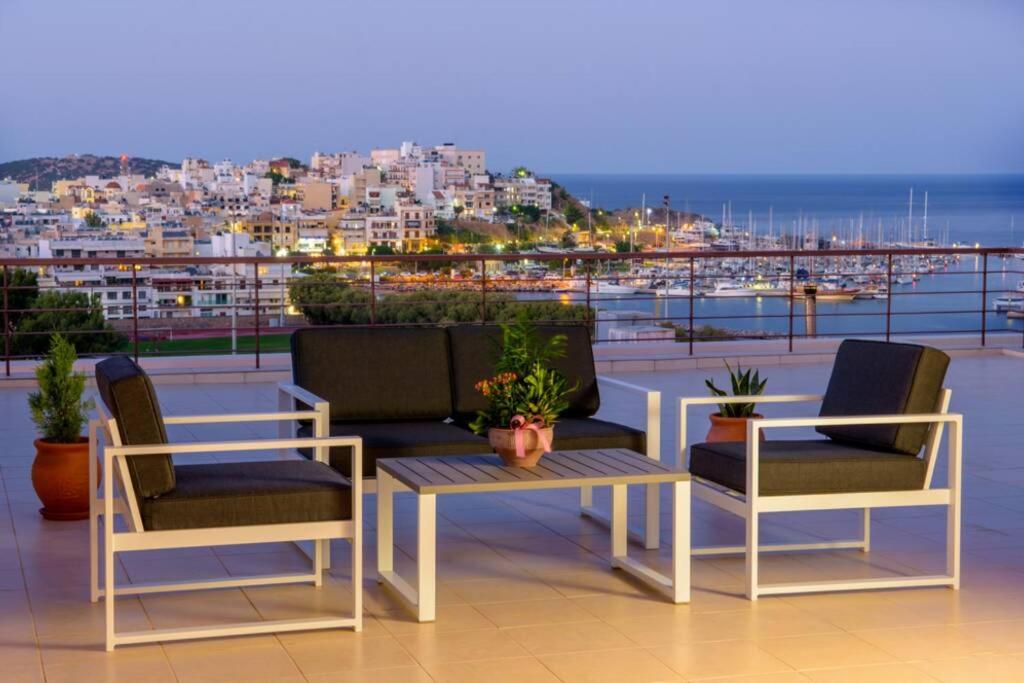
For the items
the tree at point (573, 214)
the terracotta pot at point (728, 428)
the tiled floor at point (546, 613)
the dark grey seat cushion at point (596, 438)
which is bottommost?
the tiled floor at point (546, 613)

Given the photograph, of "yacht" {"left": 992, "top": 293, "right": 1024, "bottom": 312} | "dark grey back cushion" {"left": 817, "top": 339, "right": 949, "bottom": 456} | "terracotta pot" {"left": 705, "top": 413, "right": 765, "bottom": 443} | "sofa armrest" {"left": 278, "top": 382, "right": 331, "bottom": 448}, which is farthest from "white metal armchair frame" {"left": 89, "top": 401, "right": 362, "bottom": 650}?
"yacht" {"left": 992, "top": 293, "right": 1024, "bottom": 312}

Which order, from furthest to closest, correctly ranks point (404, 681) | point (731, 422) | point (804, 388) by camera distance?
point (804, 388) < point (731, 422) < point (404, 681)

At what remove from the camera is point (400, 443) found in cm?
494

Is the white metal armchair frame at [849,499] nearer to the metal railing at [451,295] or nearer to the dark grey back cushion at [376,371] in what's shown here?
the metal railing at [451,295]

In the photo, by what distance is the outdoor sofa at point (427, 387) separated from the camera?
5116mm

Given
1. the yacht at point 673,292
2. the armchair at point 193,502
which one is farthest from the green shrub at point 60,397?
the yacht at point 673,292

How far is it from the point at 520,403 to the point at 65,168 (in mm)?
22179

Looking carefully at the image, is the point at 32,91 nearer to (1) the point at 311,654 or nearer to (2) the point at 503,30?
(2) the point at 503,30

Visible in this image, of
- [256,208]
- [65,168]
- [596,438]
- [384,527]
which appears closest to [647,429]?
[596,438]

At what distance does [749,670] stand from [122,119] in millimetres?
22662

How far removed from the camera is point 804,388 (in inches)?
369

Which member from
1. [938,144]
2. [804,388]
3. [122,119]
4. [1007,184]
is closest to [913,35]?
[938,144]

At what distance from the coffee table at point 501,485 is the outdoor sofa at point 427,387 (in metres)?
0.40

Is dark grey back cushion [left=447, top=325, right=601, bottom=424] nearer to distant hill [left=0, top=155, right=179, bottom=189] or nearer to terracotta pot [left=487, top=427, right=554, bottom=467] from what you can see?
terracotta pot [left=487, top=427, right=554, bottom=467]
